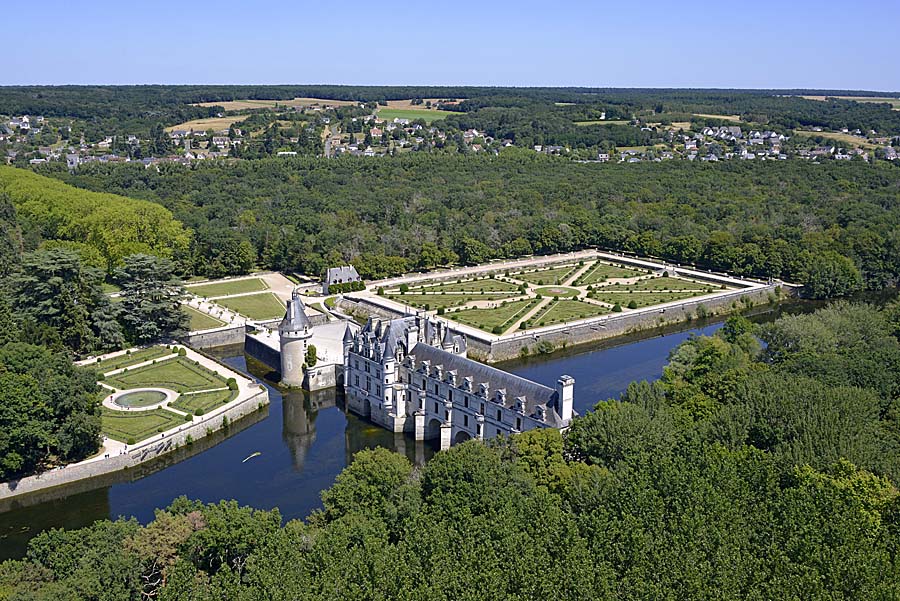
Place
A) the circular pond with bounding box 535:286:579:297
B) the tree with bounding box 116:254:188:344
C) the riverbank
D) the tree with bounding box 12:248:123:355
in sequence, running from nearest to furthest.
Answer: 1. the riverbank
2. the tree with bounding box 12:248:123:355
3. the tree with bounding box 116:254:188:344
4. the circular pond with bounding box 535:286:579:297

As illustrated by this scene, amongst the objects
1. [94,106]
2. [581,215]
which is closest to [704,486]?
[581,215]

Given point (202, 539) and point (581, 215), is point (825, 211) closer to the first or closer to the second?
point (581, 215)

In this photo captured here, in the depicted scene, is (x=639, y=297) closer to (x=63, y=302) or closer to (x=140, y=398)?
(x=140, y=398)

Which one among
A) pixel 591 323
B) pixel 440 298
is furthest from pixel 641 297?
pixel 440 298

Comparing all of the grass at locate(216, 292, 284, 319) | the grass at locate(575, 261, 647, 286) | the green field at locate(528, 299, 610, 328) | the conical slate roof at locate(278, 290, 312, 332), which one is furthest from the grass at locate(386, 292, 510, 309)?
the conical slate roof at locate(278, 290, 312, 332)

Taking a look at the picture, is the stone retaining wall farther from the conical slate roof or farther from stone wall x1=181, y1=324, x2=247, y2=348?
the conical slate roof

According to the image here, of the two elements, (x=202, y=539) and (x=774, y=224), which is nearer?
(x=202, y=539)

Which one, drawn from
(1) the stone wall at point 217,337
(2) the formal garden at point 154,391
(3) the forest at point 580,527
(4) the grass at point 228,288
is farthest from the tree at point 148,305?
(3) the forest at point 580,527
